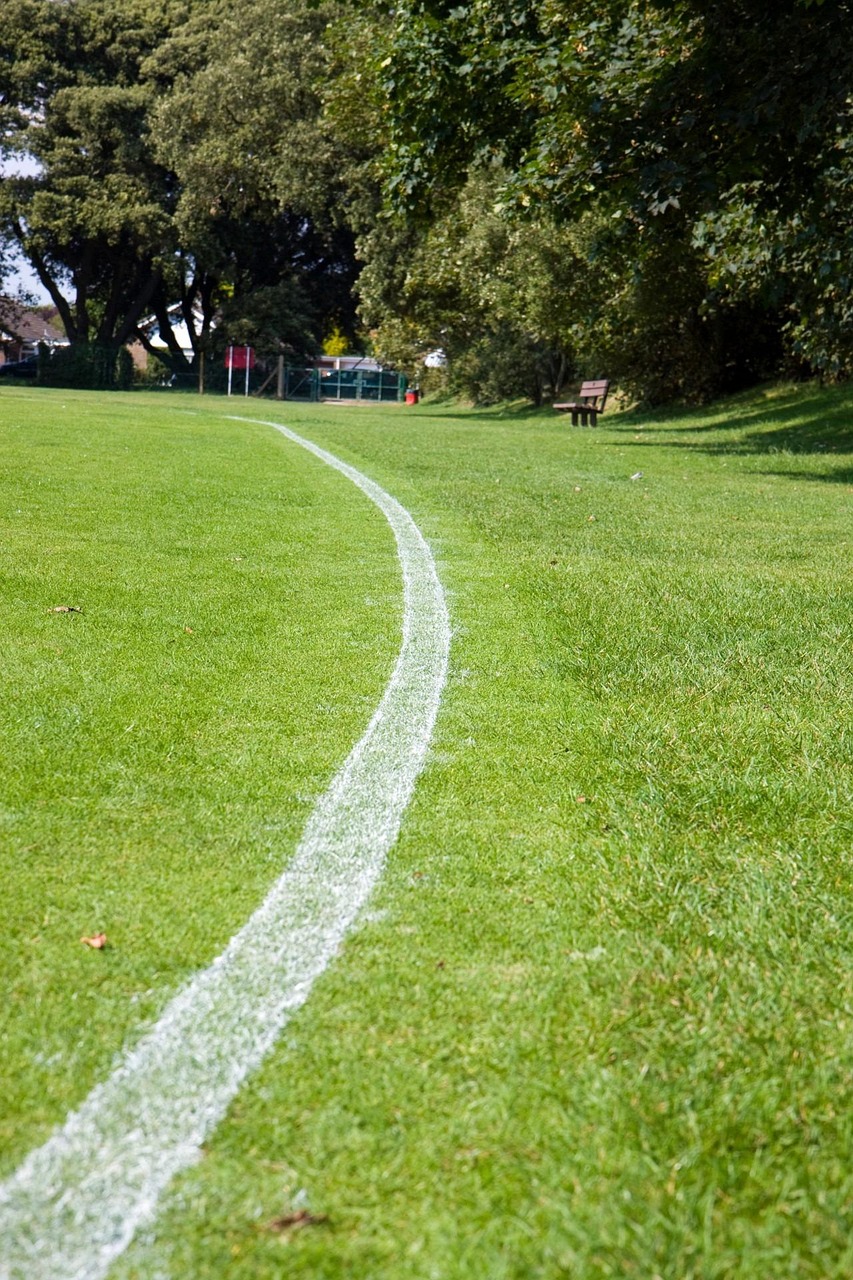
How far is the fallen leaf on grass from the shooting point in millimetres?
1900

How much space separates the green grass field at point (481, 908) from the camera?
1.97 metres

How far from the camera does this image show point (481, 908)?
3.02 metres

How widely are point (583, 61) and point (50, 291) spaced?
59.2 m

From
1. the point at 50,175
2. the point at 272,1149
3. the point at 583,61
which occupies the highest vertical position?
the point at 50,175

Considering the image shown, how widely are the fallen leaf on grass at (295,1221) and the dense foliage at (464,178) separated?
13.2m

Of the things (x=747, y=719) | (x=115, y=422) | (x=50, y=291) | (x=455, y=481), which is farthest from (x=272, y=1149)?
(x=50, y=291)

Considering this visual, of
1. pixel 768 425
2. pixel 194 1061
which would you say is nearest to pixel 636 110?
pixel 194 1061

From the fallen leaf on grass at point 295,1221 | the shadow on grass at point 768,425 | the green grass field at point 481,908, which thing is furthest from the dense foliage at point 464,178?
the fallen leaf on grass at point 295,1221

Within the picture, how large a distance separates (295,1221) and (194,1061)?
52cm

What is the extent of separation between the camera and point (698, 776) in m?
4.09

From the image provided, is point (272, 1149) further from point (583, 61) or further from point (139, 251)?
point (139, 251)

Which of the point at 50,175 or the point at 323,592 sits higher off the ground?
the point at 50,175

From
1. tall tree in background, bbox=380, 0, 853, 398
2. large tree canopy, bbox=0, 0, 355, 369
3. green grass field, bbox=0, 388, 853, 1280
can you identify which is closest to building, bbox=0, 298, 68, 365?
large tree canopy, bbox=0, 0, 355, 369

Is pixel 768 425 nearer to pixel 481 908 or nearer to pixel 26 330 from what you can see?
pixel 481 908
